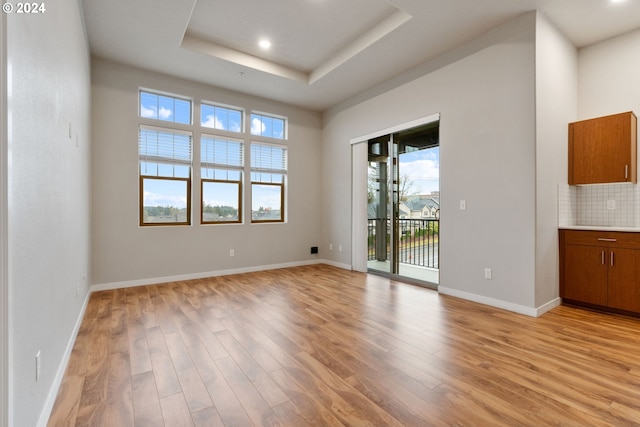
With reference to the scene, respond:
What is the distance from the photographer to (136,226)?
14.5 feet

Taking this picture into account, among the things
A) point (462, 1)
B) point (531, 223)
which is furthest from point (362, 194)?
point (462, 1)

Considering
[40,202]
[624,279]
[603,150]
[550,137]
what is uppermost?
[550,137]

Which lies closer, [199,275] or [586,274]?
[586,274]

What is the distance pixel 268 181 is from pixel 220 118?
138 centimetres

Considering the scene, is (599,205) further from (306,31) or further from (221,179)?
(221,179)

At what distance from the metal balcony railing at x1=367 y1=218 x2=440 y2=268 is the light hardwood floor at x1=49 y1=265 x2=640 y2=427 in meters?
2.01

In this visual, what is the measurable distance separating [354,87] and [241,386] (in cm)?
470

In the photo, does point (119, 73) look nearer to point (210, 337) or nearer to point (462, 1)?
point (210, 337)

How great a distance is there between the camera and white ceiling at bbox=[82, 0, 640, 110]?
10.3ft

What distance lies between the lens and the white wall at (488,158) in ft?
10.6

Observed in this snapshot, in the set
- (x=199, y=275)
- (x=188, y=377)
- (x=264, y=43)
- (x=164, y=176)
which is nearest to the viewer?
(x=188, y=377)

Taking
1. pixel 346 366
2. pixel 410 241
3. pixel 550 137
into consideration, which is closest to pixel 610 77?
pixel 550 137

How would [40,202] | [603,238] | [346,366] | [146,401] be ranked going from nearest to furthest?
1. [40,202]
2. [146,401]
3. [346,366]
4. [603,238]

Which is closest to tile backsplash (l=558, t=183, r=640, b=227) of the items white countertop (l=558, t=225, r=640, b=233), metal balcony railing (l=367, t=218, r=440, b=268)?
white countertop (l=558, t=225, r=640, b=233)
